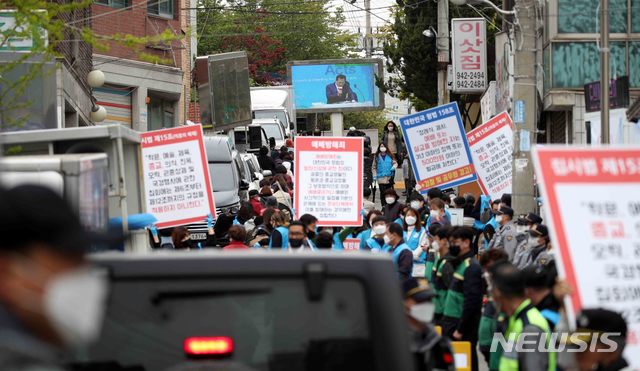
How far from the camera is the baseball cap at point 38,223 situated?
2.67m

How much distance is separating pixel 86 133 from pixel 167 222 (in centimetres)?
283

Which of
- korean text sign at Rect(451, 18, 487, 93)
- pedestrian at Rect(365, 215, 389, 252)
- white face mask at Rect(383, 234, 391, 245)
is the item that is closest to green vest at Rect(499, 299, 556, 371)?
white face mask at Rect(383, 234, 391, 245)

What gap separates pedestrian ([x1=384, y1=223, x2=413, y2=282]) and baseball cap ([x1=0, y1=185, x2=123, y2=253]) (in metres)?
9.79

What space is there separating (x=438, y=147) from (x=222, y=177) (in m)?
4.30

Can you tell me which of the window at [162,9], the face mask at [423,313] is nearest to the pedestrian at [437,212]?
the face mask at [423,313]

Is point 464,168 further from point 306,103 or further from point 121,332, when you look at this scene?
point 306,103

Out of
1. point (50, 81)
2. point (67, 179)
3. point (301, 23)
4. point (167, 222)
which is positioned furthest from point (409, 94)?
point (67, 179)

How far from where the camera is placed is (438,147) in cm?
2036

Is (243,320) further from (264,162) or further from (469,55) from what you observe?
(469,55)

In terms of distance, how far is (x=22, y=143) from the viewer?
1313cm

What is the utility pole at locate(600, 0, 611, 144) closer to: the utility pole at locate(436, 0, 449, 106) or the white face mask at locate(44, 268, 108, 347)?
the white face mask at locate(44, 268, 108, 347)

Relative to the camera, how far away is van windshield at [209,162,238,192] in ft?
74.1

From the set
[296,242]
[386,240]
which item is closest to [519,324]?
[296,242]

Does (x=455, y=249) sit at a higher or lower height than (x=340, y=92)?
lower
